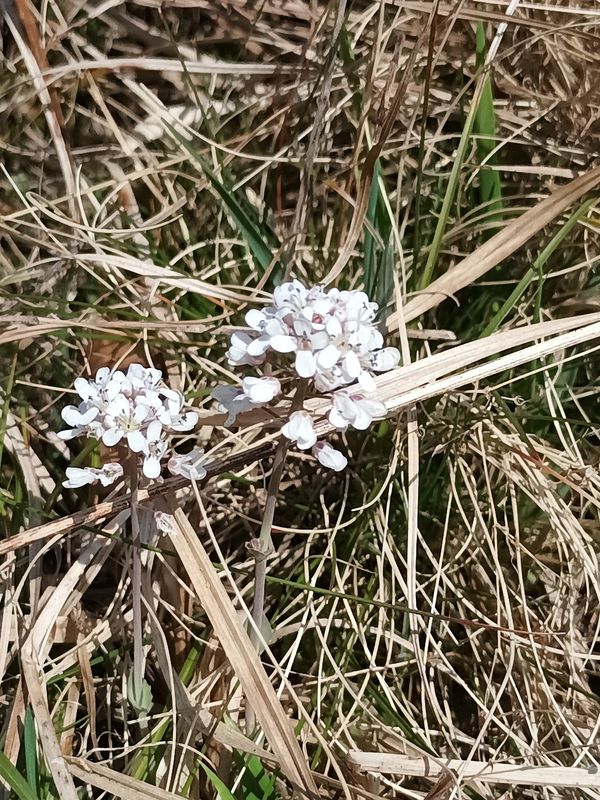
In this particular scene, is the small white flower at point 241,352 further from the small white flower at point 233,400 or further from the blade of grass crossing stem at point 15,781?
the blade of grass crossing stem at point 15,781

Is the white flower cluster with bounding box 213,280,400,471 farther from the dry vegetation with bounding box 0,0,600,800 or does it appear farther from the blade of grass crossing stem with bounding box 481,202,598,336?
the blade of grass crossing stem with bounding box 481,202,598,336

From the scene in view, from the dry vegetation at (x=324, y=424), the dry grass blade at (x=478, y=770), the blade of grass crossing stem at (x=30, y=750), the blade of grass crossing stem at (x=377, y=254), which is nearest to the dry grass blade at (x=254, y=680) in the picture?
the dry vegetation at (x=324, y=424)

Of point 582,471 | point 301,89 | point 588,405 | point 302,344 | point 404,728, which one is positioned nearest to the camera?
point 302,344

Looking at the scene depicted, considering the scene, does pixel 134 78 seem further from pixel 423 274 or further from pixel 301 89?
pixel 423 274

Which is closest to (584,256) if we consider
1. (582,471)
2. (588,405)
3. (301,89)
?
(588,405)

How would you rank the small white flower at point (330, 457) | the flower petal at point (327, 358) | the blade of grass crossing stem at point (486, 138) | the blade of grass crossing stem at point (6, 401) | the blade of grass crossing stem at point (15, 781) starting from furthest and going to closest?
the blade of grass crossing stem at point (486, 138) < the blade of grass crossing stem at point (6, 401) < the blade of grass crossing stem at point (15, 781) < the small white flower at point (330, 457) < the flower petal at point (327, 358)

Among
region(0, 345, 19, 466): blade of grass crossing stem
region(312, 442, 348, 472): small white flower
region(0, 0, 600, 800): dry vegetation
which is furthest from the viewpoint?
region(0, 345, 19, 466): blade of grass crossing stem

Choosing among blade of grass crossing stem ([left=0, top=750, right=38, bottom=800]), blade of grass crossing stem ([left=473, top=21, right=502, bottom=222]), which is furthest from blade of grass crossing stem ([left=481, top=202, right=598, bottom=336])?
blade of grass crossing stem ([left=0, top=750, right=38, bottom=800])
